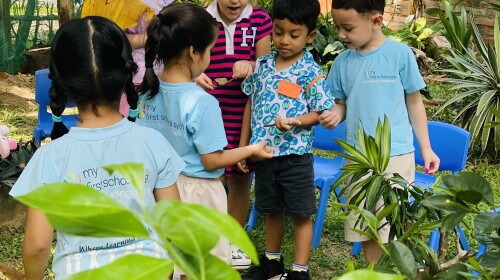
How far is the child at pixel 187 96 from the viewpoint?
2.63m

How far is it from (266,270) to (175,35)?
1.32 meters

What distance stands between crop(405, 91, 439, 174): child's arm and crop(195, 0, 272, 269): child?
29.8 inches

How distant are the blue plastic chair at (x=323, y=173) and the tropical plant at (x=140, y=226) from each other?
3.33 metres

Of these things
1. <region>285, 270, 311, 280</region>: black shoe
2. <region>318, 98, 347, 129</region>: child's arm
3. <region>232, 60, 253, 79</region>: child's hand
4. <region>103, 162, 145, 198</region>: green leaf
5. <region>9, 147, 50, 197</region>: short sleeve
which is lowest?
<region>285, 270, 311, 280</region>: black shoe

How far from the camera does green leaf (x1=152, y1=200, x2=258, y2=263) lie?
38cm

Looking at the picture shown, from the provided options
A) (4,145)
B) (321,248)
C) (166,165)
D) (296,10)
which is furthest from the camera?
(321,248)

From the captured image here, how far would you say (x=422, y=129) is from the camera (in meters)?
2.92

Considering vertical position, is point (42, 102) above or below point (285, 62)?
below

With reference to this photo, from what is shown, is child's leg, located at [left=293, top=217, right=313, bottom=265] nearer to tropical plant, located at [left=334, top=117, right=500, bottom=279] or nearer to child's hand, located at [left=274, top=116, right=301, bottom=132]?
child's hand, located at [left=274, top=116, right=301, bottom=132]

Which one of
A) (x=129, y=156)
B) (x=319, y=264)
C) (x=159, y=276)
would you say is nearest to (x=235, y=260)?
(x=319, y=264)

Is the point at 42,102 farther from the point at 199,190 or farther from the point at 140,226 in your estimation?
the point at 140,226

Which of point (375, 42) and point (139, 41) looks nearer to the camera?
point (375, 42)

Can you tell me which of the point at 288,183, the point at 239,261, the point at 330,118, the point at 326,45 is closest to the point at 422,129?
the point at 330,118

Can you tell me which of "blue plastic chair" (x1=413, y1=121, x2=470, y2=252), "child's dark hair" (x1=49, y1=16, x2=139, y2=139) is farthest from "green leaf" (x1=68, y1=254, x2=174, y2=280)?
"blue plastic chair" (x1=413, y1=121, x2=470, y2=252)
